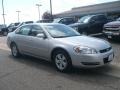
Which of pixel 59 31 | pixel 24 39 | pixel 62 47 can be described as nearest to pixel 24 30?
pixel 24 39

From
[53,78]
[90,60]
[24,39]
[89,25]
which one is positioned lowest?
[53,78]

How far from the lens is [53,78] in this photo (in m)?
6.05

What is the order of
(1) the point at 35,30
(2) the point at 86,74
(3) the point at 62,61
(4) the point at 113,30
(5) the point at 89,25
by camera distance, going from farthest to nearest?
(5) the point at 89,25
(4) the point at 113,30
(1) the point at 35,30
(3) the point at 62,61
(2) the point at 86,74

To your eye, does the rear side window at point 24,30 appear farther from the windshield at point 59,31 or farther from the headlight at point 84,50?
the headlight at point 84,50

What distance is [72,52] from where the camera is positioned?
20.2 ft

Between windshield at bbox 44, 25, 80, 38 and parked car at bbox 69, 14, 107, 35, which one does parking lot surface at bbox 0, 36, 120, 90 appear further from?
parked car at bbox 69, 14, 107, 35

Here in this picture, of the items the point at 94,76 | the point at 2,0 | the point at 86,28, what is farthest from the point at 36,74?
the point at 2,0

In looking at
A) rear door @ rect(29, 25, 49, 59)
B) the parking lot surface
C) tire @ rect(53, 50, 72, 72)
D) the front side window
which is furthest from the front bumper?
the front side window

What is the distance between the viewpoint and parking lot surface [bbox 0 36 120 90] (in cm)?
532

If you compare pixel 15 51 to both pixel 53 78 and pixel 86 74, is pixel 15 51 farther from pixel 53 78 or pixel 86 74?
pixel 86 74

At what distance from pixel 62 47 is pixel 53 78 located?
98cm

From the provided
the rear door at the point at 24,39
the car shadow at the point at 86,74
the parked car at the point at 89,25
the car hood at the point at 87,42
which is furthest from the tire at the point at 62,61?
the parked car at the point at 89,25

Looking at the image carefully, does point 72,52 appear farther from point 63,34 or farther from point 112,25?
point 112,25

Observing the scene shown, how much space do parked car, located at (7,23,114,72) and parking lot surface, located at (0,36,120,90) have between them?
0.33 meters
